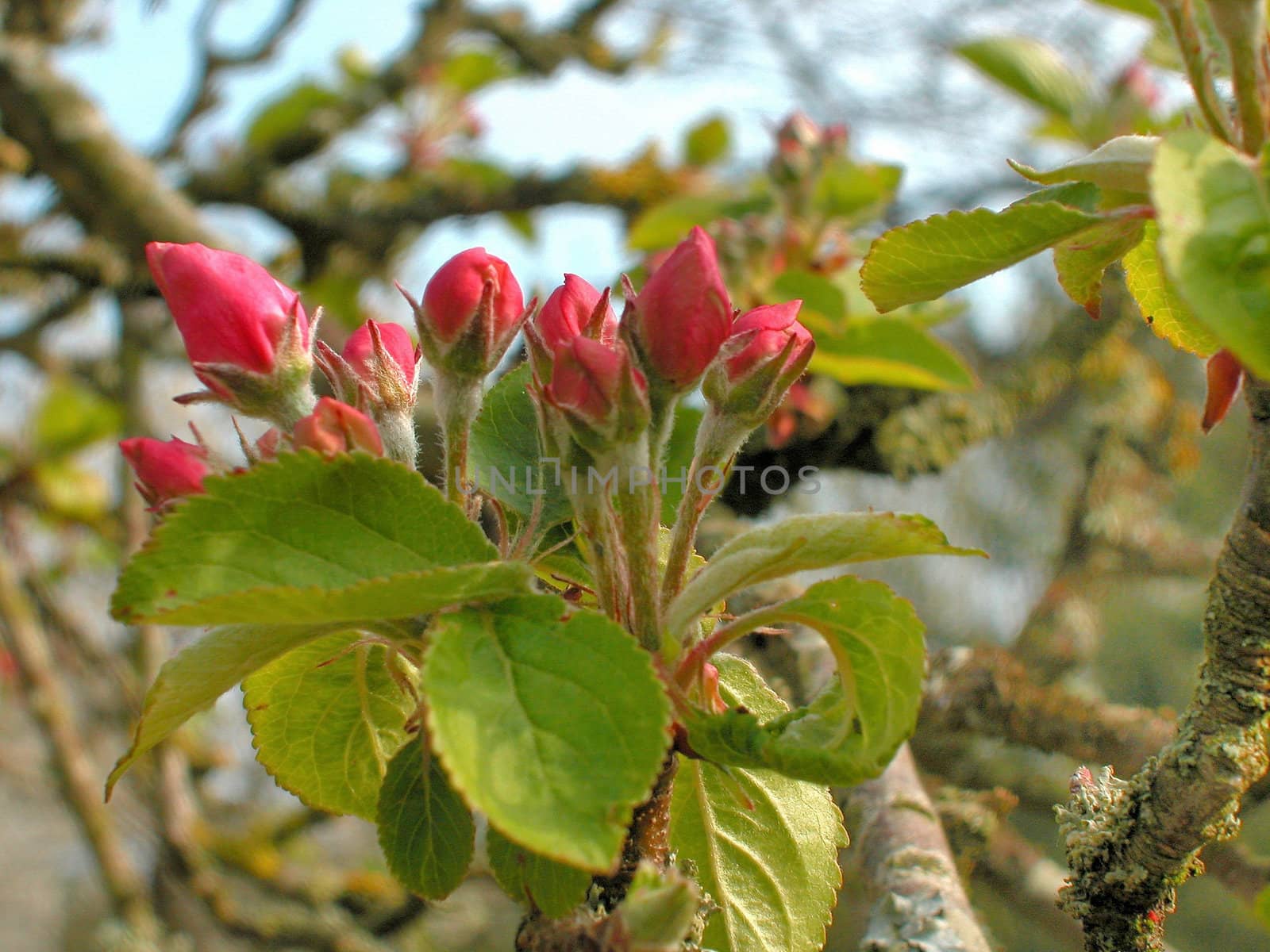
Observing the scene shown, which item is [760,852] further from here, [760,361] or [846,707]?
[760,361]

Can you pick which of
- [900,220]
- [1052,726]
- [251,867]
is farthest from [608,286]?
[900,220]

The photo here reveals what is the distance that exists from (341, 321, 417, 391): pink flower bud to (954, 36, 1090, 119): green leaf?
2.43 meters

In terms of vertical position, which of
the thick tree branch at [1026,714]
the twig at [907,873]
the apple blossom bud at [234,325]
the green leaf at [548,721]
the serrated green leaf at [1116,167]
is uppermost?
the serrated green leaf at [1116,167]

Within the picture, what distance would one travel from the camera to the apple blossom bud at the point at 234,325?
0.80 meters

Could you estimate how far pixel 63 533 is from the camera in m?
4.58

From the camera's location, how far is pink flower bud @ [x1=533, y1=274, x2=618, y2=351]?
85cm

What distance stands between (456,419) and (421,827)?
365mm

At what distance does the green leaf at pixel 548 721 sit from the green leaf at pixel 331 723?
239 millimetres

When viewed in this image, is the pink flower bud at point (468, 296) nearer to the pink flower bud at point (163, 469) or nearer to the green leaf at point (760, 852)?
the pink flower bud at point (163, 469)

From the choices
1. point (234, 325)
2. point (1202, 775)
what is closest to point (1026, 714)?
point (1202, 775)

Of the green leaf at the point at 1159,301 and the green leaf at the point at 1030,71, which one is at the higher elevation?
the green leaf at the point at 1159,301

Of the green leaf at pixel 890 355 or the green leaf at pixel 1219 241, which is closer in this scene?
the green leaf at pixel 1219 241

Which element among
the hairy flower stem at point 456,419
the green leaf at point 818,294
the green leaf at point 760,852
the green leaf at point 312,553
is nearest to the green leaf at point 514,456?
the hairy flower stem at point 456,419

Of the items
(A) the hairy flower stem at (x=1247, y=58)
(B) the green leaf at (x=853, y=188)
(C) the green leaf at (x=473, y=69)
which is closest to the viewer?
(A) the hairy flower stem at (x=1247, y=58)
